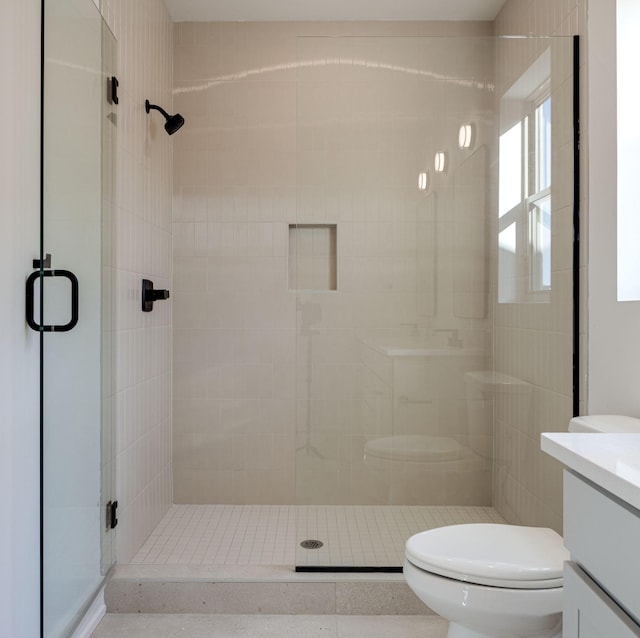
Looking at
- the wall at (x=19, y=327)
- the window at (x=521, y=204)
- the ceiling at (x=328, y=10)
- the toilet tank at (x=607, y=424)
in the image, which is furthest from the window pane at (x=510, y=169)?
the wall at (x=19, y=327)

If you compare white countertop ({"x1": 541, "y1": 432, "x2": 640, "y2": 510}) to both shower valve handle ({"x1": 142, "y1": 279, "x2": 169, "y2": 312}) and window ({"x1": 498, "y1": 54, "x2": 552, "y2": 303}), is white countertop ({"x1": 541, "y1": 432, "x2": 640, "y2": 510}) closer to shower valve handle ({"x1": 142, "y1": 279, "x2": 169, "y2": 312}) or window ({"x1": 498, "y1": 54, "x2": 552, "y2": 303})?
window ({"x1": 498, "y1": 54, "x2": 552, "y2": 303})

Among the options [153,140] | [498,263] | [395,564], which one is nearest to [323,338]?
[498,263]

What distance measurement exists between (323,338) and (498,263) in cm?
70

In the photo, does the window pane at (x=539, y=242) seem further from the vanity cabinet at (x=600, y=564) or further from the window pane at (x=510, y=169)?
the vanity cabinet at (x=600, y=564)

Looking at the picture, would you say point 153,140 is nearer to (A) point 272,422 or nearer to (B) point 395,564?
(A) point 272,422

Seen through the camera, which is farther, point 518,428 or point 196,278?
point 196,278

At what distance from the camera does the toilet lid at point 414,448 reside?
219cm

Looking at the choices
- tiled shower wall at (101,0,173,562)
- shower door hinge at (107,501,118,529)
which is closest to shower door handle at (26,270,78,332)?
tiled shower wall at (101,0,173,562)

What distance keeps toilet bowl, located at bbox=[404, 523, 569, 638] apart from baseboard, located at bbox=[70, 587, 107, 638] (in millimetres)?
1081

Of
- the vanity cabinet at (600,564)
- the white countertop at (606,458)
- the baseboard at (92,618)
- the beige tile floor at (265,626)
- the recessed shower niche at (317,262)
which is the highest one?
the recessed shower niche at (317,262)

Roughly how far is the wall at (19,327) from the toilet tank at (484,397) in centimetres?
146

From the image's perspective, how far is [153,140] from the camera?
2.69m

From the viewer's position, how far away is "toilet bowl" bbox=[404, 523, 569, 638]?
4.74ft

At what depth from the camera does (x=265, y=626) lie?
79.1 inches
